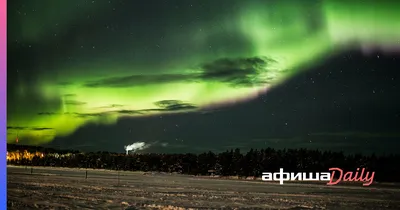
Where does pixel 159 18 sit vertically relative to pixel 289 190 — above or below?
above

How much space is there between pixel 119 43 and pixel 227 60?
2.17 metres

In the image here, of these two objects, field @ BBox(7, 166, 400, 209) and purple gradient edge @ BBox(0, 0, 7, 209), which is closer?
purple gradient edge @ BBox(0, 0, 7, 209)

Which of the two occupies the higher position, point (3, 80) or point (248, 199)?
point (3, 80)

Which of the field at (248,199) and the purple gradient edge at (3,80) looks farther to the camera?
the field at (248,199)

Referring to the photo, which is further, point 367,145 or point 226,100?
point 226,100

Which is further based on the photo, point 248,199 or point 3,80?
point 248,199

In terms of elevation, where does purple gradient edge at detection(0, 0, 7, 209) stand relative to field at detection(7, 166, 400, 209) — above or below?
above

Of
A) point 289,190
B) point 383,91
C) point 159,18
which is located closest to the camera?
point 383,91

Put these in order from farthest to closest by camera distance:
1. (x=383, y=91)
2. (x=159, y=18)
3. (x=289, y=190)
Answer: (x=289, y=190) < (x=159, y=18) < (x=383, y=91)

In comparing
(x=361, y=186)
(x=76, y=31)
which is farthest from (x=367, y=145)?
(x=76, y=31)

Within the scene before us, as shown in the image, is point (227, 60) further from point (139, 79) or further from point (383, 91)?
point (383, 91)

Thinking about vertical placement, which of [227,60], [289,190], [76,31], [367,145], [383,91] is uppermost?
[76,31]

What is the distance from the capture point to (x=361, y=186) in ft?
33.0

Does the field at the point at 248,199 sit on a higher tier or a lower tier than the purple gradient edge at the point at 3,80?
lower
